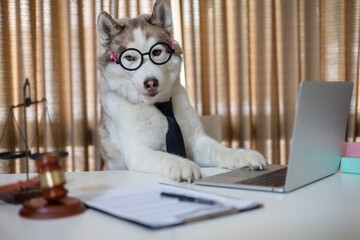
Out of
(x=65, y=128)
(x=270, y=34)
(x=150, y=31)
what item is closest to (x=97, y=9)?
(x=65, y=128)

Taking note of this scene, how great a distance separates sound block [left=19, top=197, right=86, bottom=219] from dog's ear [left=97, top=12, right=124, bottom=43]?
1.01 m

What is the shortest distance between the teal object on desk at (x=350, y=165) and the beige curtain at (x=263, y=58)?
5.45 feet

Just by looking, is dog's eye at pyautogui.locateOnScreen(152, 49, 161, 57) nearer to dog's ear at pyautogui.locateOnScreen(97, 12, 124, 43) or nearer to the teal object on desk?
dog's ear at pyautogui.locateOnScreen(97, 12, 124, 43)

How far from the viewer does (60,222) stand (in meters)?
0.62

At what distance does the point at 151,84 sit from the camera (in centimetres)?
146

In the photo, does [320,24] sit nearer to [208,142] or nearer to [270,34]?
[270,34]

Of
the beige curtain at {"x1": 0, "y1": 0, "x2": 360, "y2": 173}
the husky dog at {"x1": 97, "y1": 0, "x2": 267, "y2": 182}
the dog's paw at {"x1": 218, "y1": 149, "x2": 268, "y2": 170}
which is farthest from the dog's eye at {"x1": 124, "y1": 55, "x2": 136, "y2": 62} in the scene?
the beige curtain at {"x1": 0, "y1": 0, "x2": 360, "y2": 173}

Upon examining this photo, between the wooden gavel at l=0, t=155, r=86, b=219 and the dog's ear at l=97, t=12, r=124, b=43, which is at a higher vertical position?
the dog's ear at l=97, t=12, r=124, b=43

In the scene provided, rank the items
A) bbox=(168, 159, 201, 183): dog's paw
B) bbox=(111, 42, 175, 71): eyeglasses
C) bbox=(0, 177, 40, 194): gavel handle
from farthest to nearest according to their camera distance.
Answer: bbox=(111, 42, 175, 71): eyeglasses < bbox=(168, 159, 201, 183): dog's paw < bbox=(0, 177, 40, 194): gavel handle

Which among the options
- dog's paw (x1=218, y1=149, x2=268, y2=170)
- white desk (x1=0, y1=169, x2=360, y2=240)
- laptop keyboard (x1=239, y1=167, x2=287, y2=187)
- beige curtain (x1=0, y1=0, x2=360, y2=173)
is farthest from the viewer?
beige curtain (x1=0, y1=0, x2=360, y2=173)

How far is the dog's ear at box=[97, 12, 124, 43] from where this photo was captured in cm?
151

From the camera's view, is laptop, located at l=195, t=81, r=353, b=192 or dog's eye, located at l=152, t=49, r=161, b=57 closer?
laptop, located at l=195, t=81, r=353, b=192

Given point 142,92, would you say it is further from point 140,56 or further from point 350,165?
point 350,165

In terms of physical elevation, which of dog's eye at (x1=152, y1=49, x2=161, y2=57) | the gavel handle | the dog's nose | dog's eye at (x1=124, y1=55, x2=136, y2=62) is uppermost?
dog's eye at (x1=152, y1=49, x2=161, y2=57)
